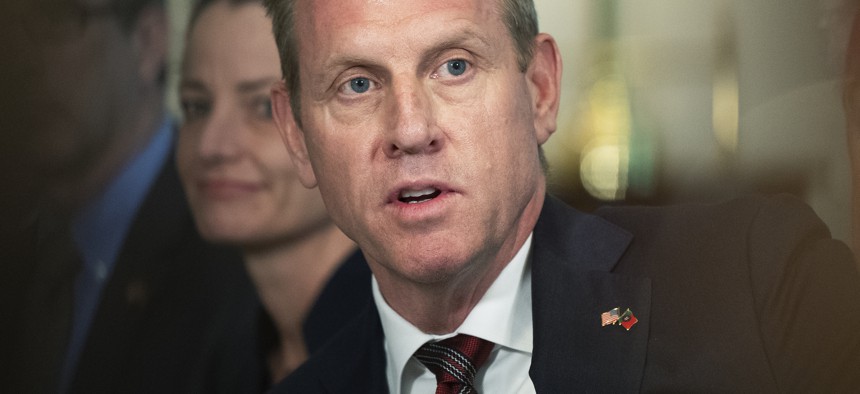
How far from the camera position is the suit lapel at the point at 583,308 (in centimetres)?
205

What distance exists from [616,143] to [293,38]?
808 millimetres

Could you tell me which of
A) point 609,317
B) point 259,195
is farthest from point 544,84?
point 259,195

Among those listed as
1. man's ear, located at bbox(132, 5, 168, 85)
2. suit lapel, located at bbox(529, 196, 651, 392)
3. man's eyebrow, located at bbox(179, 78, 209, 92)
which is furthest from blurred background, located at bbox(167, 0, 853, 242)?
man's ear, located at bbox(132, 5, 168, 85)

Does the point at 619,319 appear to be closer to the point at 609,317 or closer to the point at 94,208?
the point at 609,317

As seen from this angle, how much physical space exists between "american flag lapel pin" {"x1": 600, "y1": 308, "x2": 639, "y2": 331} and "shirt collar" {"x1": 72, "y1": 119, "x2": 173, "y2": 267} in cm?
144

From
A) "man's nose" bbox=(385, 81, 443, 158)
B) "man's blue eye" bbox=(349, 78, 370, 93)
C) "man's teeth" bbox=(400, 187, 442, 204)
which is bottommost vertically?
"man's teeth" bbox=(400, 187, 442, 204)

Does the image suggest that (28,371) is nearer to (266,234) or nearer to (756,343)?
(266,234)

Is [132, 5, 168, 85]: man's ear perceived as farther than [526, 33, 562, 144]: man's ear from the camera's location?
Yes

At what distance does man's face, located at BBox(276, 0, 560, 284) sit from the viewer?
1948mm

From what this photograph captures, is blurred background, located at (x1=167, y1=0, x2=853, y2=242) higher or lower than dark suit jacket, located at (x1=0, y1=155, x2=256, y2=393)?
higher

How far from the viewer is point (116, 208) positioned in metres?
2.99

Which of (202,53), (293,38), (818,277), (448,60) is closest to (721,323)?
(818,277)

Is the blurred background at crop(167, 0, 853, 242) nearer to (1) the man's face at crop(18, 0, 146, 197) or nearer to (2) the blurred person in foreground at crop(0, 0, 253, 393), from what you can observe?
(2) the blurred person in foreground at crop(0, 0, 253, 393)

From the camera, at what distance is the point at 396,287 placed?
2221 millimetres
